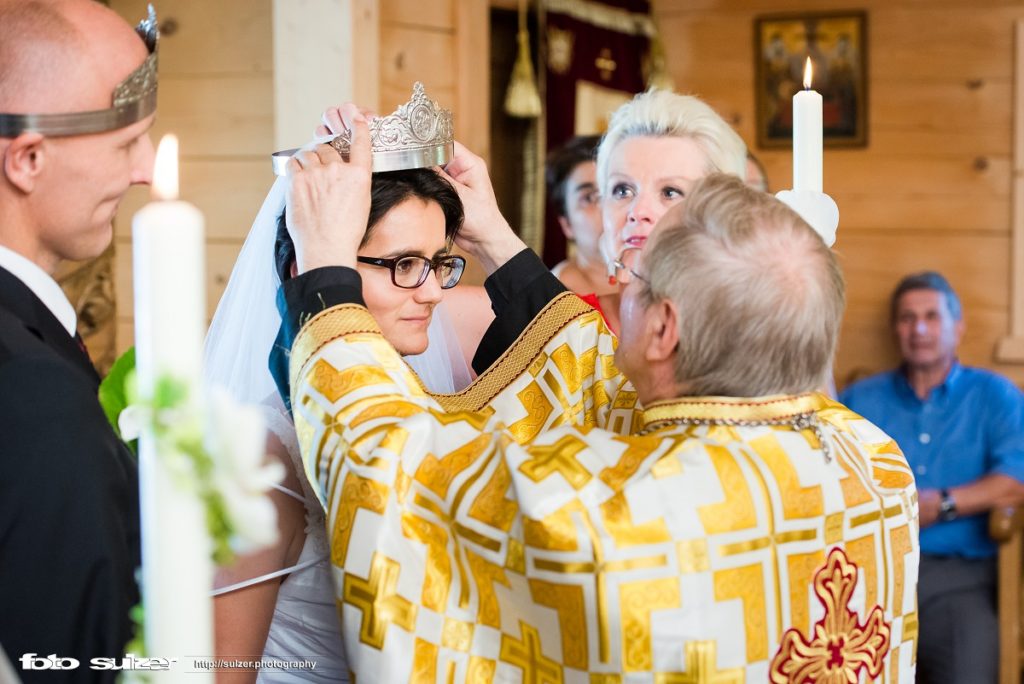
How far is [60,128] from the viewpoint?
102cm

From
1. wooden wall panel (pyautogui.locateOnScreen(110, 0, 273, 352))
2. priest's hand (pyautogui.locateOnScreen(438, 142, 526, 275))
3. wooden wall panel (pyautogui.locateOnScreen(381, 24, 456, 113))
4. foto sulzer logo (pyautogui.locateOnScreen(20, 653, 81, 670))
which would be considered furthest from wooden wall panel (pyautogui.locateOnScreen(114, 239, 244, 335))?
foto sulzer logo (pyautogui.locateOnScreen(20, 653, 81, 670))

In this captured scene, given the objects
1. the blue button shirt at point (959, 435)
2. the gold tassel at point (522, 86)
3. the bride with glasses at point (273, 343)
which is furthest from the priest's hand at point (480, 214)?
the blue button shirt at point (959, 435)

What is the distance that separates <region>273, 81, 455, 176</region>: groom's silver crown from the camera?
1.40 meters

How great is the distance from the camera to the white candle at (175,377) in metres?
0.58

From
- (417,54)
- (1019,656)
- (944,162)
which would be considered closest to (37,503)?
(417,54)

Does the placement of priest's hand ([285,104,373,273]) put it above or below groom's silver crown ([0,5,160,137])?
below

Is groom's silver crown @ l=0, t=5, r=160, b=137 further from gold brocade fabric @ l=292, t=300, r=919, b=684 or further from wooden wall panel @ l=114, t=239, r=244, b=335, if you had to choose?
wooden wall panel @ l=114, t=239, r=244, b=335

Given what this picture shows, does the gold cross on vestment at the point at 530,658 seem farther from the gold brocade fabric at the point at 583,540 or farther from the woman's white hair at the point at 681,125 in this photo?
the woman's white hair at the point at 681,125

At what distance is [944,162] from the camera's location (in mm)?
4367

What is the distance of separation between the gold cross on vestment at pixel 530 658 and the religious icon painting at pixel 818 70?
141 inches

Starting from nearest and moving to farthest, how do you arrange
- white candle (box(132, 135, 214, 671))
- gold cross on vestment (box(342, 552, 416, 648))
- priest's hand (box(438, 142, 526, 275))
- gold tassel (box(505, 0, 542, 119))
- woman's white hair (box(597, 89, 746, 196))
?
white candle (box(132, 135, 214, 671)) < gold cross on vestment (box(342, 552, 416, 648)) < priest's hand (box(438, 142, 526, 275)) < woman's white hair (box(597, 89, 746, 196)) < gold tassel (box(505, 0, 542, 119))

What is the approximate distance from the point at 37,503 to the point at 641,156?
1.51 meters

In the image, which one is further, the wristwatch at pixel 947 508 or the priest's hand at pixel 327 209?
the wristwatch at pixel 947 508

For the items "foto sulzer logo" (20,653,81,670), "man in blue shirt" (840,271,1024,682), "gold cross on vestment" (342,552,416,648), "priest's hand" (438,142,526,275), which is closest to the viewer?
"foto sulzer logo" (20,653,81,670)
